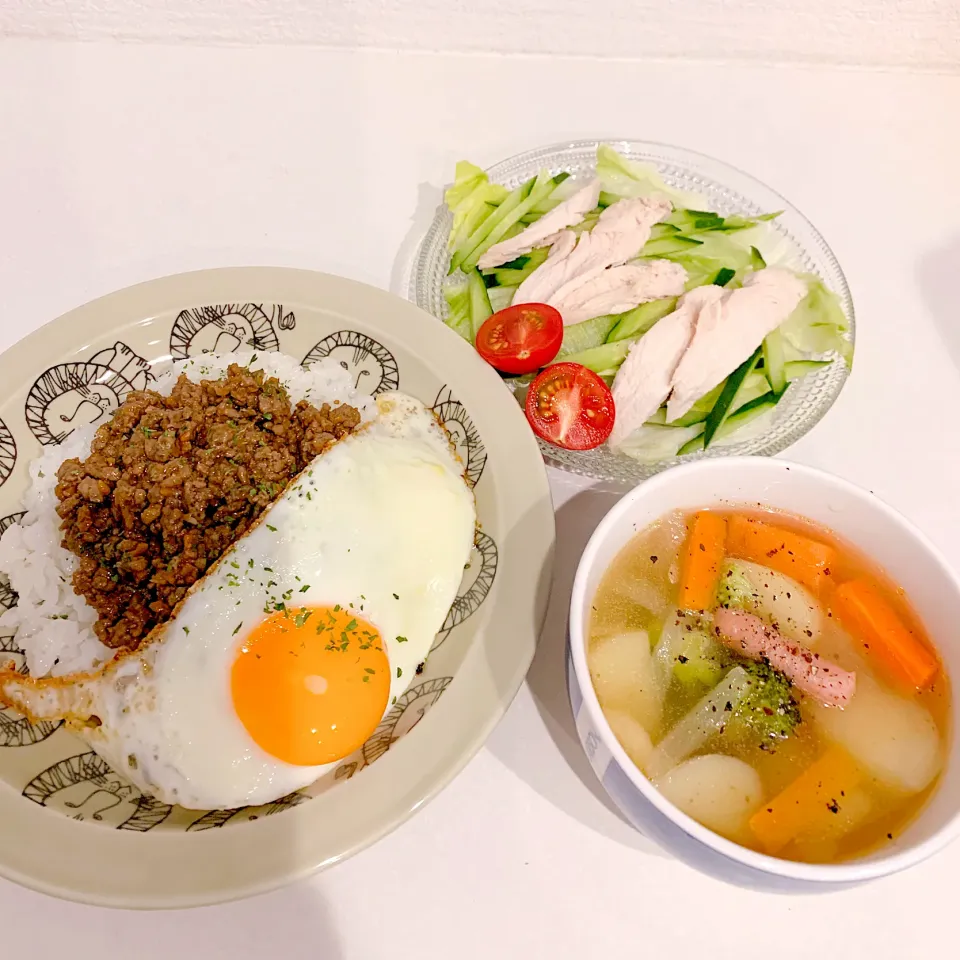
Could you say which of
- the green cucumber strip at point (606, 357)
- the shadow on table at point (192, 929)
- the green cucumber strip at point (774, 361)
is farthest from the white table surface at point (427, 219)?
the green cucumber strip at point (606, 357)

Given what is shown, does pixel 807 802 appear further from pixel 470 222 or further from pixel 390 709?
pixel 470 222

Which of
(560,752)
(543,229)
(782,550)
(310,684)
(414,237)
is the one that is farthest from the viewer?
(414,237)

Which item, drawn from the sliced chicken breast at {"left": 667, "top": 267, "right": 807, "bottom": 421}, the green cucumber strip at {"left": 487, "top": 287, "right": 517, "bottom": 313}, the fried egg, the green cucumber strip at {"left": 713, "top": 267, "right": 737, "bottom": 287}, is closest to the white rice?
the fried egg

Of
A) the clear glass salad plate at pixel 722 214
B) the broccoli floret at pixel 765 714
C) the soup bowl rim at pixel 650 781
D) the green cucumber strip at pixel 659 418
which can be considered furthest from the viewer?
the green cucumber strip at pixel 659 418

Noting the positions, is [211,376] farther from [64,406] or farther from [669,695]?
[669,695]

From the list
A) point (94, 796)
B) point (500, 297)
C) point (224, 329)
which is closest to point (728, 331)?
point (500, 297)

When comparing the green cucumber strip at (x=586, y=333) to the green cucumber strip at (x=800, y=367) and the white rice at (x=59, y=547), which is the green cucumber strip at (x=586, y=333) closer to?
the green cucumber strip at (x=800, y=367)
